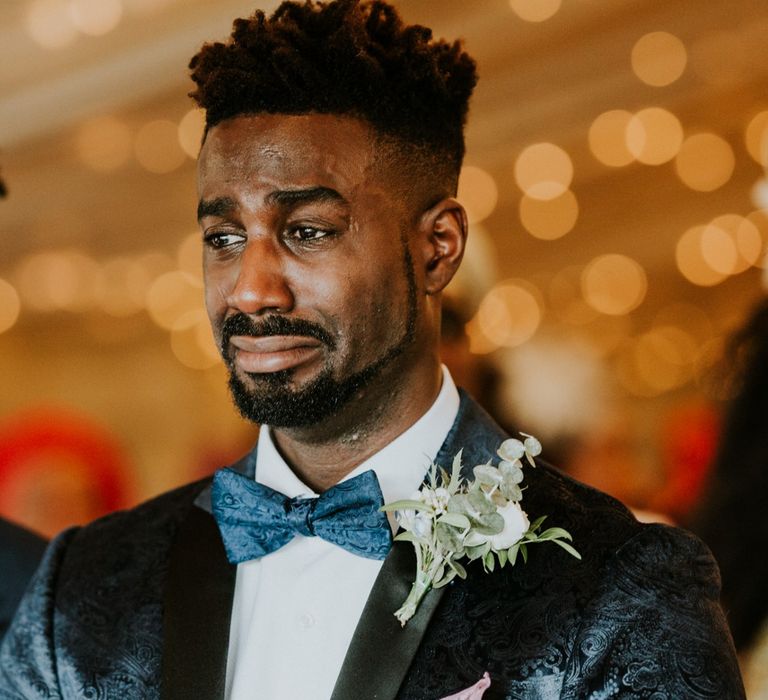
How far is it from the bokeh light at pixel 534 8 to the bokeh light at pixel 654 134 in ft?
4.38

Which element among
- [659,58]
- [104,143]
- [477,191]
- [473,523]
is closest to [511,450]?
[473,523]

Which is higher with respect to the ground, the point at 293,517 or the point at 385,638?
the point at 293,517

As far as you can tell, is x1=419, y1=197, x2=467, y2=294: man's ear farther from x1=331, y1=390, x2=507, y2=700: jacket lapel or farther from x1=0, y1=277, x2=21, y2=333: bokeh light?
x1=0, y1=277, x2=21, y2=333: bokeh light

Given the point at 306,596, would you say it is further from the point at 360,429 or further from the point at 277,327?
the point at 277,327

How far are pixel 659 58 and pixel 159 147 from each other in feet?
8.85

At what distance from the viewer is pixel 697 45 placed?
19.9 feet

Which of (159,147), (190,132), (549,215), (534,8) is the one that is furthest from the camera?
(549,215)

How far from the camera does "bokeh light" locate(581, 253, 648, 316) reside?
9.70m

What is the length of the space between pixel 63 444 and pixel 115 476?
0.20m

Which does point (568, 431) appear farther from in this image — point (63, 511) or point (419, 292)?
point (419, 292)

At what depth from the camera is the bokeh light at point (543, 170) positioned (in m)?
7.75

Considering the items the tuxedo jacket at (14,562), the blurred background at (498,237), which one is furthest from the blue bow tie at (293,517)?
the blurred background at (498,237)

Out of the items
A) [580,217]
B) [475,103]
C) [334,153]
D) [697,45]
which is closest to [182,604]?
[334,153]

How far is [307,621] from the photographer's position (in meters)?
1.83
